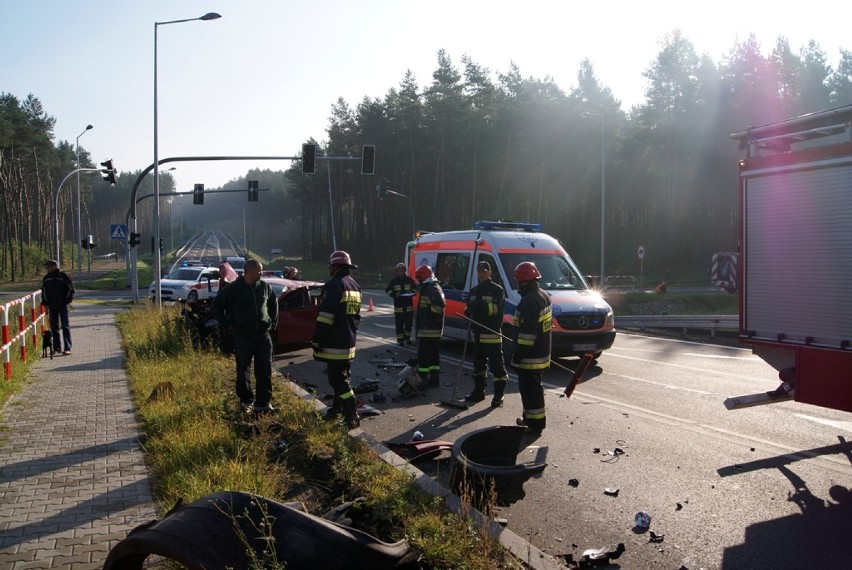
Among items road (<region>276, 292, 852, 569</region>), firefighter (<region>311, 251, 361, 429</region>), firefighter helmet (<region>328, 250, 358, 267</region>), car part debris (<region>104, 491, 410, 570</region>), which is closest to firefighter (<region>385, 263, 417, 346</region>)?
road (<region>276, 292, 852, 569</region>)

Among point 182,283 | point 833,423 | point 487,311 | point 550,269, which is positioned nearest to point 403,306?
point 550,269

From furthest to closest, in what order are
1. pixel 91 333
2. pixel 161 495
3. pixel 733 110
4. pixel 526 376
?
pixel 733 110 < pixel 91 333 < pixel 526 376 < pixel 161 495

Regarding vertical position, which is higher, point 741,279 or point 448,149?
point 448,149

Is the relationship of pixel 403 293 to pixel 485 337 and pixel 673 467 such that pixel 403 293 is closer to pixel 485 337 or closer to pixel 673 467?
pixel 485 337

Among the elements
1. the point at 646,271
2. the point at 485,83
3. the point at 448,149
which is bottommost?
the point at 646,271

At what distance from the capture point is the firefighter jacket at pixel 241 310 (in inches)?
332

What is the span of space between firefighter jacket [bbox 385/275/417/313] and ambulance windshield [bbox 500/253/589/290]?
2928 mm

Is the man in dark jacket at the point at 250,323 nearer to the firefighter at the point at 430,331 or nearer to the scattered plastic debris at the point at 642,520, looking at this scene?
the firefighter at the point at 430,331

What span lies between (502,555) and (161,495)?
2675mm

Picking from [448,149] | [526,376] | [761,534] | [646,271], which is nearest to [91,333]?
[526,376]

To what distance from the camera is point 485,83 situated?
53.2m

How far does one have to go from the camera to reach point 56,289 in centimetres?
1366

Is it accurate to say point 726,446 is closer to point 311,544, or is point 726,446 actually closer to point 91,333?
point 311,544

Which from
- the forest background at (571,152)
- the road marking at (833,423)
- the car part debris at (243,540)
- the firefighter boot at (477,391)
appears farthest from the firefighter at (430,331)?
the forest background at (571,152)
